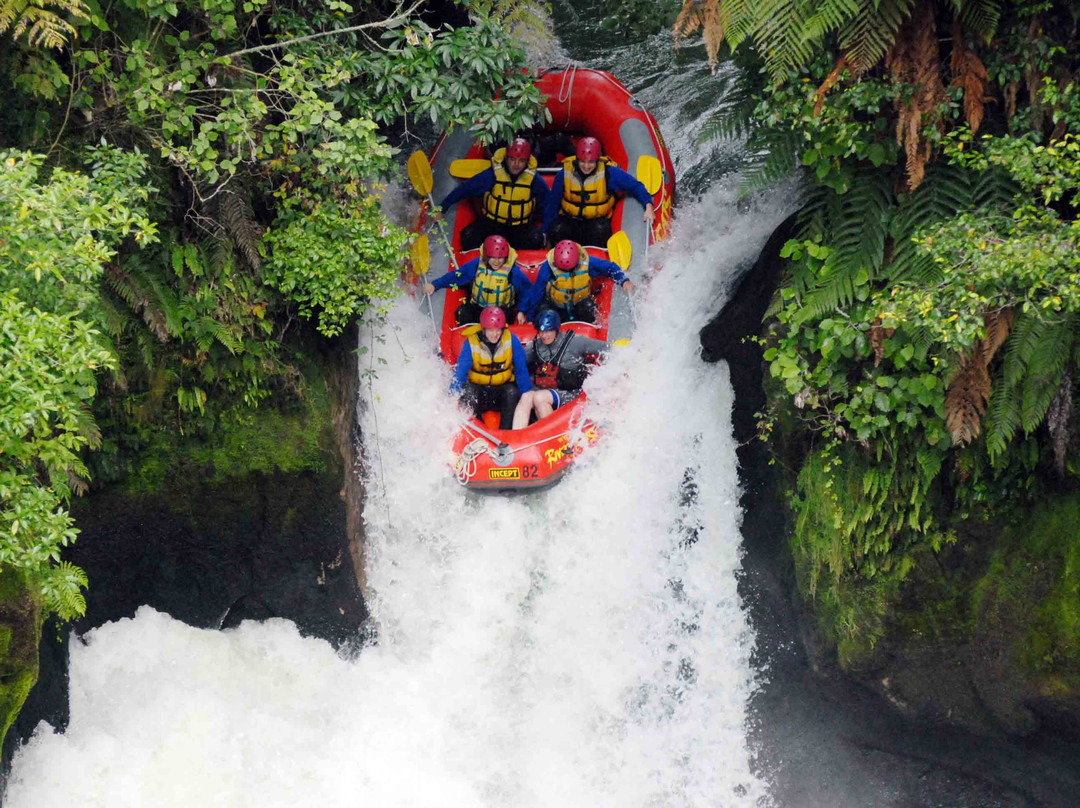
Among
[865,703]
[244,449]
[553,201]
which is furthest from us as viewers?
[553,201]

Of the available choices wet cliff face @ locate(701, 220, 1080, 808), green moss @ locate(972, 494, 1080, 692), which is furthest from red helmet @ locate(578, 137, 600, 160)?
green moss @ locate(972, 494, 1080, 692)

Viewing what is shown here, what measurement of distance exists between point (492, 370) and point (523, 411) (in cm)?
43

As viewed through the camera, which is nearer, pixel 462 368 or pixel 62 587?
pixel 62 587

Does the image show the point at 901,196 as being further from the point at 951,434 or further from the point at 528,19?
the point at 528,19

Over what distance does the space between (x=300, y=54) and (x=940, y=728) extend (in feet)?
21.2

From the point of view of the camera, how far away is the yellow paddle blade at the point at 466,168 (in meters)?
9.62

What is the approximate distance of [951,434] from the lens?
6355 mm

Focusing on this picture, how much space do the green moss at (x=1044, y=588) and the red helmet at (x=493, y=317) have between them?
4.05 m

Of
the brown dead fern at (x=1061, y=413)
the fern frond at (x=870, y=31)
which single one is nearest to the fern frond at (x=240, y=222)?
the fern frond at (x=870, y=31)

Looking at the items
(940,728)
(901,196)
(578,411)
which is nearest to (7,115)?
(578,411)

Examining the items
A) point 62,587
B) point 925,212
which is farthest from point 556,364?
point 62,587

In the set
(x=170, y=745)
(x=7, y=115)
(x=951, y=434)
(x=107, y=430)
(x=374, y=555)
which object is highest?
(x=7, y=115)

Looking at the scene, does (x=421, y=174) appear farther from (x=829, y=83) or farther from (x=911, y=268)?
(x=911, y=268)

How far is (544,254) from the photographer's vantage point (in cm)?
955
